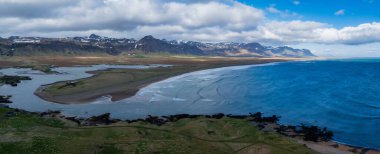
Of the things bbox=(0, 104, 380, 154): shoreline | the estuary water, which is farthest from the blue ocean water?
bbox=(0, 104, 380, 154): shoreline

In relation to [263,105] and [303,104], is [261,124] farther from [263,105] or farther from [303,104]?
[303,104]

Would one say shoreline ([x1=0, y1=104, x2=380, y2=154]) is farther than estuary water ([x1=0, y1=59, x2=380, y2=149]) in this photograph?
No

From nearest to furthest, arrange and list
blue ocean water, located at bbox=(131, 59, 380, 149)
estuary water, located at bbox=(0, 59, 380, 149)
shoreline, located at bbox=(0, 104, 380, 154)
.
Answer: shoreline, located at bbox=(0, 104, 380, 154), blue ocean water, located at bbox=(131, 59, 380, 149), estuary water, located at bbox=(0, 59, 380, 149)

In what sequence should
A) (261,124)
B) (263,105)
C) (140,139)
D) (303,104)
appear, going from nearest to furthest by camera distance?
(140,139) → (261,124) → (263,105) → (303,104)

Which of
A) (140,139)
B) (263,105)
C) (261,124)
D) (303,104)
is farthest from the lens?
(303,104)

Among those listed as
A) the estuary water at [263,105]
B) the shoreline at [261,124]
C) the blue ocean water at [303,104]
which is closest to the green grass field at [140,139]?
the shoreline at [261,124]

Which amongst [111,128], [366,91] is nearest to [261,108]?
[111,128]

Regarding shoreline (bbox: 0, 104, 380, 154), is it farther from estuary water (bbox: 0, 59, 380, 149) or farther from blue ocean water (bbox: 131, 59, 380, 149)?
blue ocean water (bbox: 131, 59, 380, 149)

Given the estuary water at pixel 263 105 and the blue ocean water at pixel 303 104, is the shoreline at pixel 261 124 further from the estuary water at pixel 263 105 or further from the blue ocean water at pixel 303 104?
the blue ocean water at pixel 303 104

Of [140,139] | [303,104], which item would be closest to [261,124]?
[140,139]

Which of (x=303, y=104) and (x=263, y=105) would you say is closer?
(x=263, y=105)
